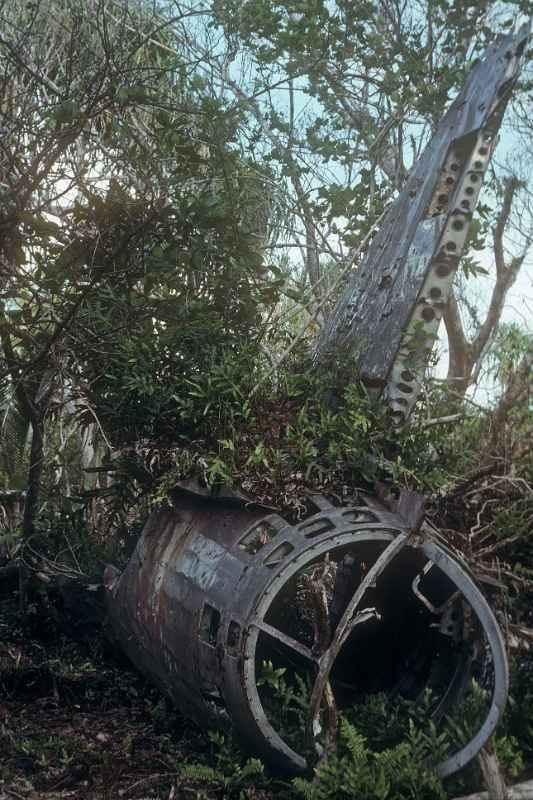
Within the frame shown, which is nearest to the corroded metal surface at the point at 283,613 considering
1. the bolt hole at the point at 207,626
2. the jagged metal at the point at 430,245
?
the bolt hole at the point at 207,626

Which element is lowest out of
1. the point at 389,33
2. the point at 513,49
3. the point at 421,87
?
the point at 513,49

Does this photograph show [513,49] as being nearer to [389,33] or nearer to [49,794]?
[49,794]

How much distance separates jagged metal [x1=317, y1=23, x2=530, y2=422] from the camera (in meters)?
6.48

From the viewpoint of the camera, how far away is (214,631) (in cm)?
562

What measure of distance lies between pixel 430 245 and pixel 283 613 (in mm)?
3230

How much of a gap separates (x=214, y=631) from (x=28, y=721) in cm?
185

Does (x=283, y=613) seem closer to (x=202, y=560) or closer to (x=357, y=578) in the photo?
(x=357, y=578)

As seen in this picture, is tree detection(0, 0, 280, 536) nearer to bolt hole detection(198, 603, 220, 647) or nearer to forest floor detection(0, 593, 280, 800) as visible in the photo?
forest floor detection(0, 593, 280, 800)

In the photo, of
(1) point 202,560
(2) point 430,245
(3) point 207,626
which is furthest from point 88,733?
(2) point 430,245

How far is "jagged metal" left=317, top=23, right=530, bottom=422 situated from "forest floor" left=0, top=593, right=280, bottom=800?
282 cm

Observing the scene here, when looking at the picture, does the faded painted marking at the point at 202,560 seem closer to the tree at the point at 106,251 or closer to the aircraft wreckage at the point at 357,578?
the aircraft wreckage at the point at 357,578

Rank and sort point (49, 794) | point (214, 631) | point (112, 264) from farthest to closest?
point (112, 264) → point (214, 631) → point (49, 794)

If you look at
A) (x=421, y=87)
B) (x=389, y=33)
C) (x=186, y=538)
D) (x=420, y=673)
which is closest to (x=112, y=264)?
(x=186, y=538)

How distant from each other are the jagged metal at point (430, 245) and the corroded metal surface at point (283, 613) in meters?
1.34
